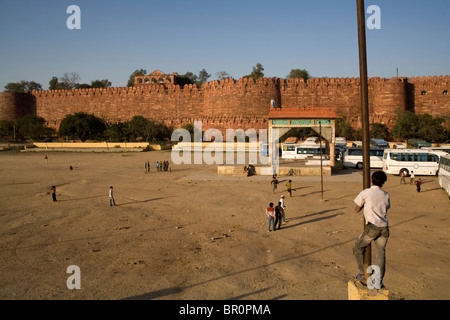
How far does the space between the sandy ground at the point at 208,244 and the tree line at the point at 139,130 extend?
2168cm

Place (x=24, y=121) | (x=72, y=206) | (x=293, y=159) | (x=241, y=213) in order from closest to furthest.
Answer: (x=241, y=213) < (x=72, y=206) < (x=293, y=159) < (x=24, y=121)

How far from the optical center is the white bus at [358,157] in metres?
22.2

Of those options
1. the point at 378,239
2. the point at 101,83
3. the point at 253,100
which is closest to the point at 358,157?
the point at 378,239

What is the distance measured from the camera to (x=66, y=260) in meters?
7.51

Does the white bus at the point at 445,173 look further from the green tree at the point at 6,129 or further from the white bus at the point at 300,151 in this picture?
the green tree at the point at 6,129

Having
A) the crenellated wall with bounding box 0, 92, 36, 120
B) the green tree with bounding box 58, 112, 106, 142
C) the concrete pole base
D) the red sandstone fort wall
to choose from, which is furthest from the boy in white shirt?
the crenellated wall with bounding box 0, 92, 36, 120

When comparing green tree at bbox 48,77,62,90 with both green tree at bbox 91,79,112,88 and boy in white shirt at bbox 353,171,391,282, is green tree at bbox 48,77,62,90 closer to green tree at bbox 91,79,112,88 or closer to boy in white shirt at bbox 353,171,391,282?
green tree at bbox 91,79,112,88

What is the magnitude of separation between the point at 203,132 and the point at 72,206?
32494 millimetres

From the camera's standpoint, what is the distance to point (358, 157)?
2259 cm

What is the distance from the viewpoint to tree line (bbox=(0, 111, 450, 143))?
3484cm

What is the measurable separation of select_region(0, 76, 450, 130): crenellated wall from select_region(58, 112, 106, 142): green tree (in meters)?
6.86

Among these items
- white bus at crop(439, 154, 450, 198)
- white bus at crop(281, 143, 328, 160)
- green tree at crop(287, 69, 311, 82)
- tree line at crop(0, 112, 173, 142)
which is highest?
green tree at crop(287, 69, 311, 82)
